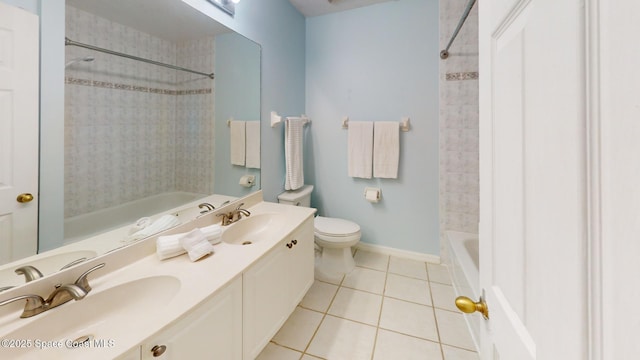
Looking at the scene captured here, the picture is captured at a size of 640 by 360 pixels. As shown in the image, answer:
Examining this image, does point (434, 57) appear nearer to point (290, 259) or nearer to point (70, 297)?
point (290, 259)

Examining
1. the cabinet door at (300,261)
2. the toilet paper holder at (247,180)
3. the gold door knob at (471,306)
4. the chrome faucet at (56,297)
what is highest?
Answer: the toilet paper holder at (247,180)

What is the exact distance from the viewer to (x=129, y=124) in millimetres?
1158

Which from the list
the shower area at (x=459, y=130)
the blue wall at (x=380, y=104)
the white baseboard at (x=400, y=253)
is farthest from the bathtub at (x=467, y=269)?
the blue wall at (x=380, y=104)

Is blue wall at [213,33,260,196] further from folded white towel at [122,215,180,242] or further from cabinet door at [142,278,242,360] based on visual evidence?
cabinet door at [142,278,242,360]

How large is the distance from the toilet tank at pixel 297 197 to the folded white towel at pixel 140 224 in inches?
50.0

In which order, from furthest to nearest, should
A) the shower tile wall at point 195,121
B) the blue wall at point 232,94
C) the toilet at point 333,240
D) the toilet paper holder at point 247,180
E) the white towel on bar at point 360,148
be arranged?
1. the white towel on bar at point 360,148
2. the toilet at point 333,240
3. the toilet paper holder at point 247,180
4. the blue wall at point 232,94
5. the shower tile wall at point 195,121

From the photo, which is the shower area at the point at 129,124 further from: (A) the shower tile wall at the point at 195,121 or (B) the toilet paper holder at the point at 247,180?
(B) the toilet paper holder at the point at 247,180

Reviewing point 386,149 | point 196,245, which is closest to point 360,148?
point 386,149

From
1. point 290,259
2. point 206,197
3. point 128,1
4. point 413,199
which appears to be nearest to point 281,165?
point 206,197

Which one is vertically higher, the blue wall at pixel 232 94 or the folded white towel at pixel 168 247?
the blue wall at pixel 232 94

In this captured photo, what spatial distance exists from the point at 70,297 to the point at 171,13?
1.38m
